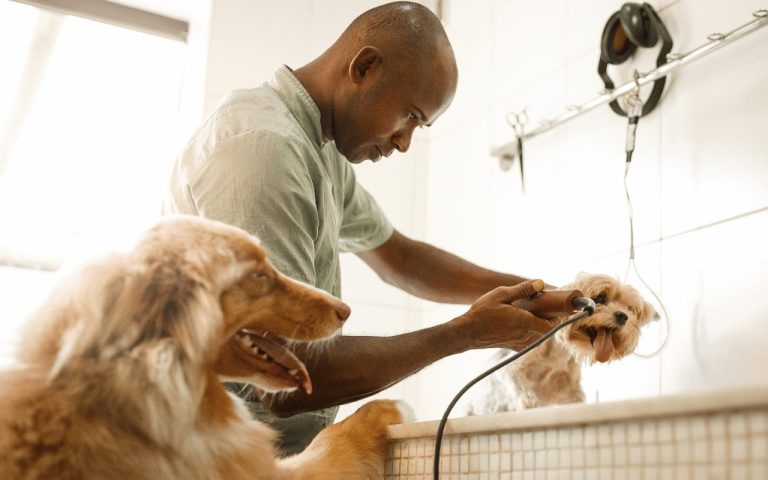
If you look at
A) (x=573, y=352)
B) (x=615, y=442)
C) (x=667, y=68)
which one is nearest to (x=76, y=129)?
(x=573, y=352)

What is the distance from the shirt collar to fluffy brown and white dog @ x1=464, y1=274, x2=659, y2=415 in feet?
2.27

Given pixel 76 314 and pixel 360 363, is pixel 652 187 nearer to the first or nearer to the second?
pixel 360 363

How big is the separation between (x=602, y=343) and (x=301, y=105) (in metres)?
0.97

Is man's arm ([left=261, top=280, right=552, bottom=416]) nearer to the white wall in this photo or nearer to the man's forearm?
the man's forearm

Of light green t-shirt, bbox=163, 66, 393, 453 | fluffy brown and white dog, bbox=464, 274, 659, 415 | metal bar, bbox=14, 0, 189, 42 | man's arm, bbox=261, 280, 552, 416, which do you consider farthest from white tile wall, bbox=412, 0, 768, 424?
metal bar, bbox=14, 0, 189, 42

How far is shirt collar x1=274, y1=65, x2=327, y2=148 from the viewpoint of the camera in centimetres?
184

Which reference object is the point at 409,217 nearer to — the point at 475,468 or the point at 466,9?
the point at 466,9

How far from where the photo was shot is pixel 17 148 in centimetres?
321

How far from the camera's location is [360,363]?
147 centimetres

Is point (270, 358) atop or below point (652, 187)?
below

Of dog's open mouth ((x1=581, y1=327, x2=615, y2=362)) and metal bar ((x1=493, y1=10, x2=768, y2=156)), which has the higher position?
metal bar ((x1=493, y1=10, x2=768, y2=156))

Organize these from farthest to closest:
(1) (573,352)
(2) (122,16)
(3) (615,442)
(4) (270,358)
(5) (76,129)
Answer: (5) (76,129) < (2) (122,16) < (1) (573,352) < (4) (270,358) < (3) (615,442)

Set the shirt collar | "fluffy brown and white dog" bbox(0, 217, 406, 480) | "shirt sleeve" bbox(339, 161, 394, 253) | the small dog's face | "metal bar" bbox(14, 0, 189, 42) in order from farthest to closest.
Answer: "metal bar" bbox(14, 0, 189, 42), "shirt sleeve" bbox(339, 161, 394, 253), the small dog's face, the shirt collar, "fluffy brown and white dog" bbox(0, 217, 406, 480)

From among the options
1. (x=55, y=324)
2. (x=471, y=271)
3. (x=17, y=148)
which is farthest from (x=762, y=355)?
(x=17, y=148)
